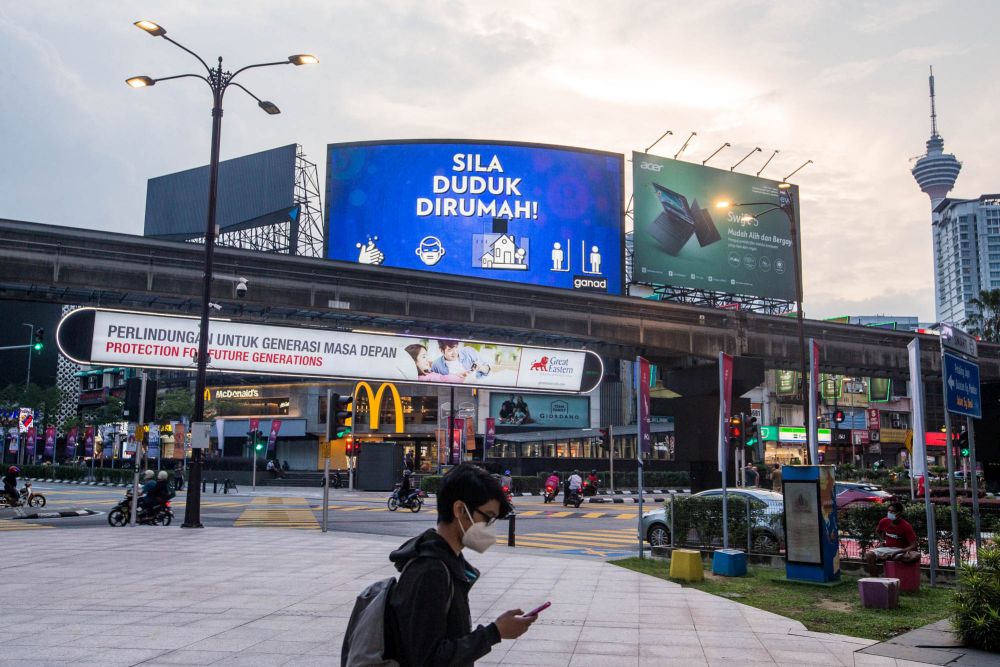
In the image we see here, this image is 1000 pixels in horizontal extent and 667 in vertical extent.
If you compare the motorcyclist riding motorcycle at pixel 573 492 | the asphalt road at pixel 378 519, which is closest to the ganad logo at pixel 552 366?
the asphalt road at pixel 378 519

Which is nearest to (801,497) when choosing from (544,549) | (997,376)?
(544,549)

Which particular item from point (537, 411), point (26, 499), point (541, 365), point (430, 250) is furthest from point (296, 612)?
point (537, 411)

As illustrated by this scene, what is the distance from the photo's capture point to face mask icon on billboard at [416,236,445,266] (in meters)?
55.9

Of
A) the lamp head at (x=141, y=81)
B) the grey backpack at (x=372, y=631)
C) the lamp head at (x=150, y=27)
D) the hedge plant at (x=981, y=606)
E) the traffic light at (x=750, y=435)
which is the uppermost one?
the lamp head at (x=150, y=27)

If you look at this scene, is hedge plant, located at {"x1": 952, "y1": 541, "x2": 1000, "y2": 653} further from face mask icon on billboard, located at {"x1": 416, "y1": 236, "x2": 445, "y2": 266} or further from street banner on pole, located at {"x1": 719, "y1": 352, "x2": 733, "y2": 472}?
face mask icon on billboard, located at {"x1": 416, "y1": 236, "x2": 445, "y2": 266}

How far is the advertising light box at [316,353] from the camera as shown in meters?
24.9

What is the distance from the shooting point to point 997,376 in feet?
164

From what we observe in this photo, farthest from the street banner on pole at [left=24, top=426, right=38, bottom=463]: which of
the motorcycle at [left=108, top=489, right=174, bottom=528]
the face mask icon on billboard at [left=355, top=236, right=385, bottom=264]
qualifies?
the motorcycle at [left=108, top=489, right=174, bottom=528]

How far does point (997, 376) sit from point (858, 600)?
43.6 m

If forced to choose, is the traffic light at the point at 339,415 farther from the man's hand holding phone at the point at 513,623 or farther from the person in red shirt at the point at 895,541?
the man's hand holding phone at the point at 513,623

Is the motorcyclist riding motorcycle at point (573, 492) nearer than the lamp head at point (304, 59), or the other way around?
the lamp head at point (304, 59)

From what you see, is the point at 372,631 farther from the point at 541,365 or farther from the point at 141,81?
the point at 541,365

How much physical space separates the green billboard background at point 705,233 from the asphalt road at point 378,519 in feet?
74.2

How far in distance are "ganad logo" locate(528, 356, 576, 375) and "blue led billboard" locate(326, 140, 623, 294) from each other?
22.8 meters
